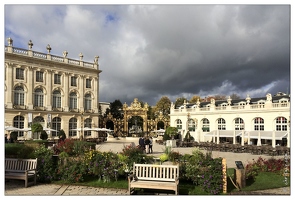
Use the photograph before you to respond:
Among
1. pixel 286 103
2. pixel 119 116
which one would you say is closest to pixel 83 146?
pixel 286 103

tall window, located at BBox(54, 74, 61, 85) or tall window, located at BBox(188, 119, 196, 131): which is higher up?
tall window, located at BBox(54, 74, 61, 85)

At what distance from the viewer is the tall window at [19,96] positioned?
3000 cm

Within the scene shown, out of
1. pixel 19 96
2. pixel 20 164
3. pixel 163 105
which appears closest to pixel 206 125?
pixel 163 105

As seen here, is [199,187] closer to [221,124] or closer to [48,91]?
[221,124]

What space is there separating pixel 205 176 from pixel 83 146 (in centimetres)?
585

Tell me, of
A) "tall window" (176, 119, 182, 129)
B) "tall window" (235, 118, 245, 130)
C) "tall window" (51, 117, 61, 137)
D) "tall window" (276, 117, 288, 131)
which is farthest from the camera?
"tall window" (176, 119, 182, 129)

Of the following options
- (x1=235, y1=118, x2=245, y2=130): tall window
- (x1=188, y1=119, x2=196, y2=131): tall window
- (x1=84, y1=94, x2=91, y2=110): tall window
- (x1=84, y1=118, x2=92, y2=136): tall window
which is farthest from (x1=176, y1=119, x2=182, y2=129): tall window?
(x1=84, y1=94, x2=91, y2=110): tall window

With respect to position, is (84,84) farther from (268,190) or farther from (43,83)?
(268,190)

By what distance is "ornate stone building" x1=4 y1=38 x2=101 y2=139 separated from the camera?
29.5m

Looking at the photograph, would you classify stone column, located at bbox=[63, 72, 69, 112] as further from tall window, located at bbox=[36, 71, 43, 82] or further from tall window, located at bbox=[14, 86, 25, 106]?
tall window, located at bbox=[14, 86, 25, 106]

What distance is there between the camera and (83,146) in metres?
10.8

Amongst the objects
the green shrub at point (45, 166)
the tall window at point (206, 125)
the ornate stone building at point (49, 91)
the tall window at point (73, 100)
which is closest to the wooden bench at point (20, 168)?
the green shrub at point (45, 166)

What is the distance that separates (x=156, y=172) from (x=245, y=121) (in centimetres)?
2297

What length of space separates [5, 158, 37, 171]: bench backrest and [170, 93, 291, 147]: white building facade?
18.3 m
